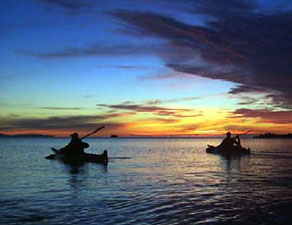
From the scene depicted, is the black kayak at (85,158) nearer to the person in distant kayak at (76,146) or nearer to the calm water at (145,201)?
the person in distant kayak at (76,146)

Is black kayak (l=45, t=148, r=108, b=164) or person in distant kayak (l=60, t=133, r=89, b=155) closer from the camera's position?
black kayak (l=45, t=148, r=108, b=164)

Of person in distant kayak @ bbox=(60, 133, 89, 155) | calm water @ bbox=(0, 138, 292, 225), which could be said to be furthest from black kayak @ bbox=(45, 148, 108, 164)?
calm water @ bbox=(0, 138, 292, 225)

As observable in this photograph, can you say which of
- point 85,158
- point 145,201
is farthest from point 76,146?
point 145,201

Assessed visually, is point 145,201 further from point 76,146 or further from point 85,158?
point 76,146

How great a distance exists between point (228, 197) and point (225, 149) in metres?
40.2

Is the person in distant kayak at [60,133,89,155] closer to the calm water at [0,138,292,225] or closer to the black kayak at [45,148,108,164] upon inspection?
the black kayak at [45,148,108,164]

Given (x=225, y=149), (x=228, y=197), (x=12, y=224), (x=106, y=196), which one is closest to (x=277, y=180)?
(x=228, y=197)

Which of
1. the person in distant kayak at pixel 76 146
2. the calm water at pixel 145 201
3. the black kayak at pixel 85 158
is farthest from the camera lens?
the person in distant kayak at pixel 76 146

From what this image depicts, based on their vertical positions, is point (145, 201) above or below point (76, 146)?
below

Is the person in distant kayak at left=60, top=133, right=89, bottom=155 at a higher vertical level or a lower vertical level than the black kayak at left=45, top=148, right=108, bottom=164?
higher

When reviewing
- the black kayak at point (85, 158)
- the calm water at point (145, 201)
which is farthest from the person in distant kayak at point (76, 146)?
the calm water at point (145, 201)

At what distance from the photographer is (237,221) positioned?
1386cm

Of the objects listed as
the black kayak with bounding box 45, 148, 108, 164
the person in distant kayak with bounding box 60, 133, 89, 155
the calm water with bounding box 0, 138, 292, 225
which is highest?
the person in distant kayak with bounding box 60, 133, 89, 155

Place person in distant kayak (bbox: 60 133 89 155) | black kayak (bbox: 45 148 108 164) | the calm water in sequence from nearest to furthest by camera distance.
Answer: the calm water → black kayak (bbox: 45 148 108 164) → person in distant kayak (bbox: 60 133 89 155)
